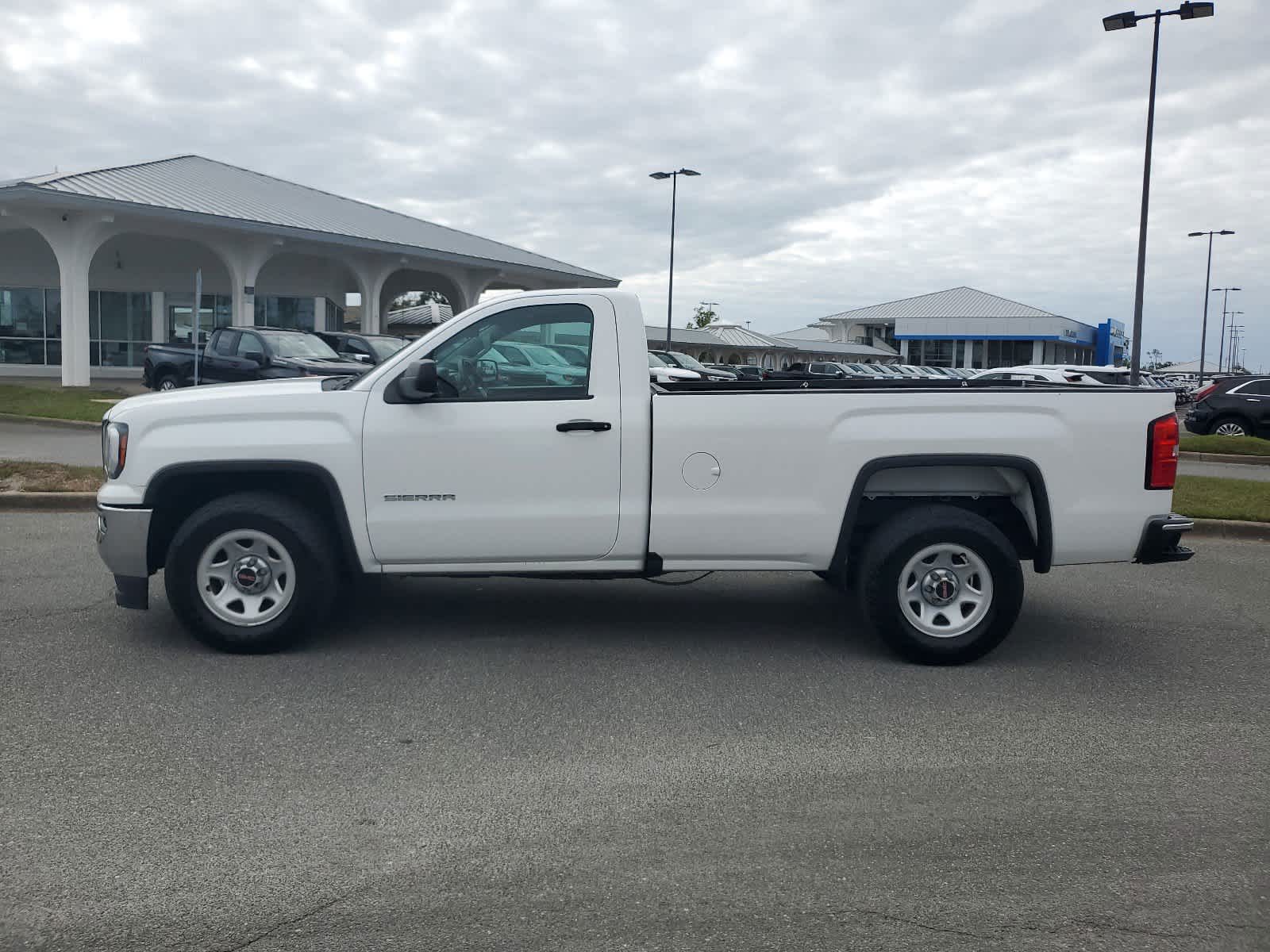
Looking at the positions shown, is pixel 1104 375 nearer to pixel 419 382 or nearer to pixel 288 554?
pixel 419 382

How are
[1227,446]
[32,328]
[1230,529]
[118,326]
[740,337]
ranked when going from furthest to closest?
[740,337] → [118,326] → [32,328] → [1227,446] → [1230,529]

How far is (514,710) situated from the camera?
17.2 feet

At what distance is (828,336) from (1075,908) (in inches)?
4103

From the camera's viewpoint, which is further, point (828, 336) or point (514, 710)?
point (828, 336)

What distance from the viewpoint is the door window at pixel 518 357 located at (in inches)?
236

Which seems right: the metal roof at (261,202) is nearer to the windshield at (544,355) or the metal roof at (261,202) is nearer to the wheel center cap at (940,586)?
the windshield at (544,355)

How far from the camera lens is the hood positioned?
5.99 metres

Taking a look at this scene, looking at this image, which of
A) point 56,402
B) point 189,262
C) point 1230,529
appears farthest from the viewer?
point 189,262

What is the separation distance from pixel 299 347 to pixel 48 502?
39.3 feet

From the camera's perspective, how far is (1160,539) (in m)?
5.96

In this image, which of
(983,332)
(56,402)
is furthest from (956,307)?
(56,402)

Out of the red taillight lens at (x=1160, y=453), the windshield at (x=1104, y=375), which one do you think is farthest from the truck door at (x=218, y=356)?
the windshield at (x=1104, y=375)

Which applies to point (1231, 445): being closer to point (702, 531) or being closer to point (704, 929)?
point (702, 531)

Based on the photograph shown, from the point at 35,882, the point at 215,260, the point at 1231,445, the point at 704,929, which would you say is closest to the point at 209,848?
the point at 35,882
